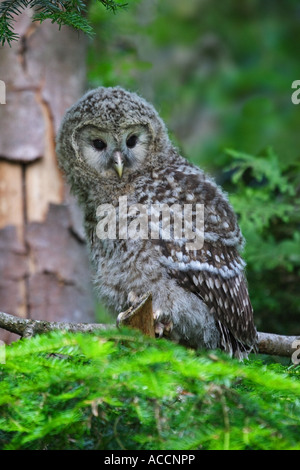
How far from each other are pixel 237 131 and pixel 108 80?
3.73 m

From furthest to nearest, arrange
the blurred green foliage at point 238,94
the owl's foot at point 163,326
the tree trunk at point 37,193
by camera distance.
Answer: the tree trunk at point 37,193, the blurred green foliage at point 238,94, the owl's foot at point 163,326

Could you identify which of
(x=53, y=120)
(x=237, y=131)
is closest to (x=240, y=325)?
(x=53, y=120)

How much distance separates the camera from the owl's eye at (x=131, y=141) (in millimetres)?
3477

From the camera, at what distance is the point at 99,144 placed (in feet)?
11.5

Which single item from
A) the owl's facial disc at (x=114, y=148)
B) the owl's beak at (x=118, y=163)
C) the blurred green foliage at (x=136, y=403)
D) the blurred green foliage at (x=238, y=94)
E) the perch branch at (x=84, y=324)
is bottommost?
the blurred green foliage at (x=136, y=403)

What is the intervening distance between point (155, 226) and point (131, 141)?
22.9 inches

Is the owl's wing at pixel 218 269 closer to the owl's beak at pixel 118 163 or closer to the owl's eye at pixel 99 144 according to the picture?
the owl's beak at pixel 118 163

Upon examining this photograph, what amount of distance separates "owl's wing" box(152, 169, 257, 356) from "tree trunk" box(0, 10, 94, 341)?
6.23 feet

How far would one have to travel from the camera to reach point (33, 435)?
1537mm

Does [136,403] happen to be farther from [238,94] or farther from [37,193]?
[238,94]

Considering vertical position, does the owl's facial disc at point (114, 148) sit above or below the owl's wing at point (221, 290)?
above

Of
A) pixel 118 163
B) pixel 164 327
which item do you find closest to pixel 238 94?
pixel 118 163

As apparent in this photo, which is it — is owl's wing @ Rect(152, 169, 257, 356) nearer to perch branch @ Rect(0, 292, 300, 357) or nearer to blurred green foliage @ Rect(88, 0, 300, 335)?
perch branch @ Rect(0, 292, 300, 357)

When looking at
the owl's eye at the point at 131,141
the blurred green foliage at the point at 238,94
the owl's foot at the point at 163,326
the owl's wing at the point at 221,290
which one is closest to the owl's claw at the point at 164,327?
the owl's foot at the point at 163,326
